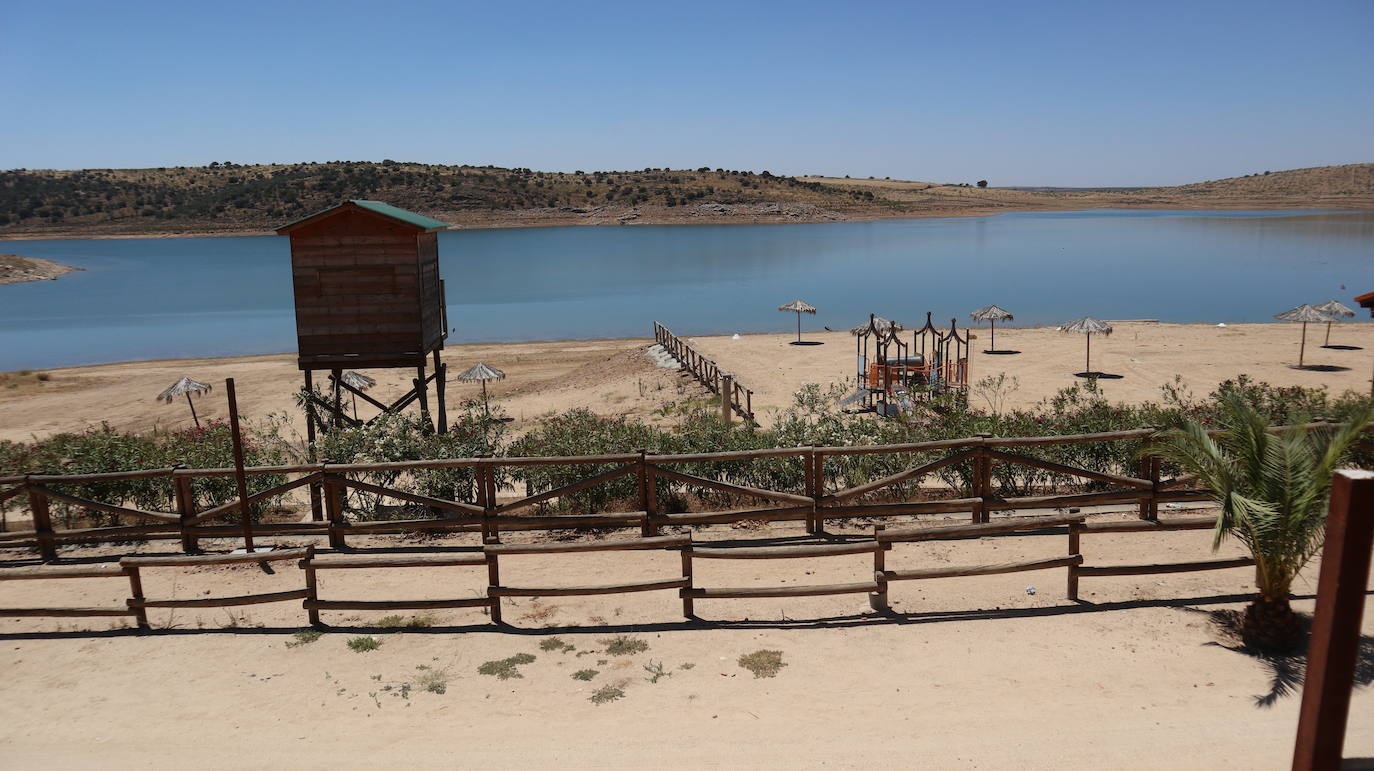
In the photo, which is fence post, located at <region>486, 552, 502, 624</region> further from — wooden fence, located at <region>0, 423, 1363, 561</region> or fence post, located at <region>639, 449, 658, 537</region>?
fence post, located at <region>639, 449, 658, 537</region>

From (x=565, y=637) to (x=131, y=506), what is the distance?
7.50 metres

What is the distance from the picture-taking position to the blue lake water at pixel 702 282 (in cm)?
4638

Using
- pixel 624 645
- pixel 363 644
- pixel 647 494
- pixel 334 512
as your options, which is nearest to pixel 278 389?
pixel 334 512

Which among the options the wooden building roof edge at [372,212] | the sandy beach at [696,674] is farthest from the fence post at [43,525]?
the wooden building roof edge at [372,212]

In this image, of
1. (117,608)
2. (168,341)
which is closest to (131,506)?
(117,608)

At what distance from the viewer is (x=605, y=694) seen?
7430mm

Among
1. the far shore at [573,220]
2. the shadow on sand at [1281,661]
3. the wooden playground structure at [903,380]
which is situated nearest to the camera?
the shadow on sand at [1281,661]

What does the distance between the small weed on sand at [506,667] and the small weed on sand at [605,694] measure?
74 cm

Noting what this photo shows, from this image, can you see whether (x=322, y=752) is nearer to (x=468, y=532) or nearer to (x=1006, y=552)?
(x=468, y=532)

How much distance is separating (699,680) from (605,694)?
769 mm

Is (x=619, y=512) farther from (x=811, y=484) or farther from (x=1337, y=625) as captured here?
(x=1337, y=625)

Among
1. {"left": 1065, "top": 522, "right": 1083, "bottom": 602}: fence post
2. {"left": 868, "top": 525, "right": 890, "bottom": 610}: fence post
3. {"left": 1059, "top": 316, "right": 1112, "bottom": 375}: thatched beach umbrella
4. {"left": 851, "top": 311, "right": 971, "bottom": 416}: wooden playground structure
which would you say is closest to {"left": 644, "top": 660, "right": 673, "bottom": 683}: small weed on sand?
{"left": 868, "top": 525, "right": 890, "bottom": 610}: fence post

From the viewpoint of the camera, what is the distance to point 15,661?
27.9 ft

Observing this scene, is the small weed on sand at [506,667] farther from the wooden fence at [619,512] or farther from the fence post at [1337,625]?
the fence post at [1337,625]
